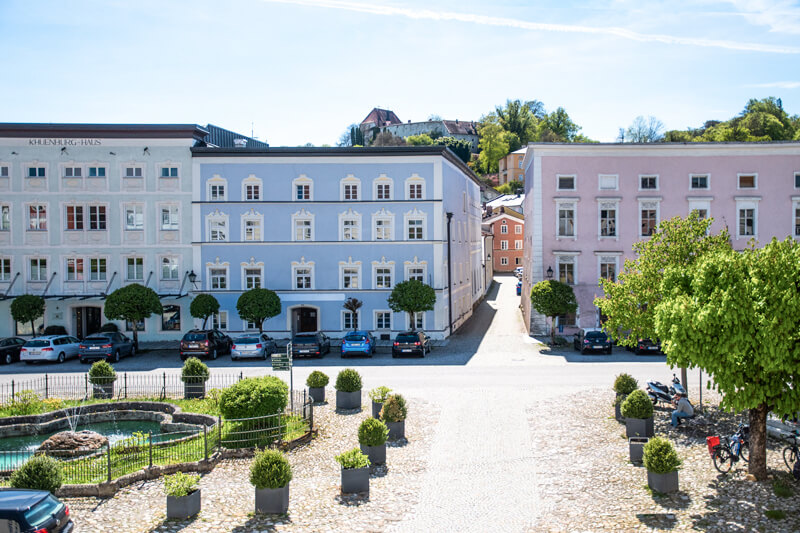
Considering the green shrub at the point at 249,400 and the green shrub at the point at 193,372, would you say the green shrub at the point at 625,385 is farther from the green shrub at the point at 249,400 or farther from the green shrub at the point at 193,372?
the green shrub at the point at 193,372

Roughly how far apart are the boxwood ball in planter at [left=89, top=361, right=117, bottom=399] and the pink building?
24906 millimetres

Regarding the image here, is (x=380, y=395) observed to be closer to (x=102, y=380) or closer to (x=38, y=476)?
(x=38, y=476)

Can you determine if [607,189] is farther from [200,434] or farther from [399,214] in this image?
[200,434]

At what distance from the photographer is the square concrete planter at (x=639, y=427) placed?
19109mm

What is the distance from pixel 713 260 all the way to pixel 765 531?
5391mm

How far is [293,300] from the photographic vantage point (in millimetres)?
42219

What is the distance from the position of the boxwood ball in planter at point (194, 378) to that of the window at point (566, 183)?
83.0 ft

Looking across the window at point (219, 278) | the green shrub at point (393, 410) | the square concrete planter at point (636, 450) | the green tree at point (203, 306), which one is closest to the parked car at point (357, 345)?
the green tree at point (203, 306)

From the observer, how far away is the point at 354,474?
1530 centimetres

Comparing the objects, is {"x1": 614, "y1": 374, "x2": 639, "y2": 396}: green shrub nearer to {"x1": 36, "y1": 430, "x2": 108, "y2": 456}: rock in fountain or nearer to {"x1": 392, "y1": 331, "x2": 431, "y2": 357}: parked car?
{"x1": 392, "y1": 331, "x2": 431, "y2": 357}: parked car

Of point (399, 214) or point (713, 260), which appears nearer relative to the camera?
point (713, 260)

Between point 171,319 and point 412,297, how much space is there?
50.3ft

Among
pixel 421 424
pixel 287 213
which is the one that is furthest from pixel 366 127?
pixel 421 424

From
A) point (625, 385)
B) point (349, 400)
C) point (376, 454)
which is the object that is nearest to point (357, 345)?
point (349, 400)
